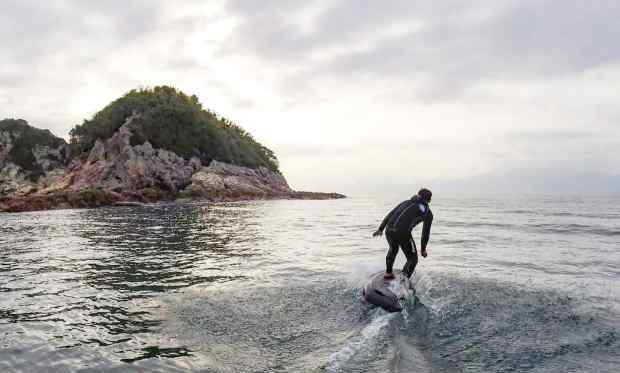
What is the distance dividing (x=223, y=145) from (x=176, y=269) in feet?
299

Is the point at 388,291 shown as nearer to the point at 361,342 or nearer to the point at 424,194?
the point at 361,342

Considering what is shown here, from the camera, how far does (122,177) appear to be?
240ft

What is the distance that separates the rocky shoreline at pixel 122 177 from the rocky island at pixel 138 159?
7.0 inches

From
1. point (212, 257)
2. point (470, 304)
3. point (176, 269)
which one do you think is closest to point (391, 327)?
point (470, 304)

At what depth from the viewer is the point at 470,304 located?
34.5 feet

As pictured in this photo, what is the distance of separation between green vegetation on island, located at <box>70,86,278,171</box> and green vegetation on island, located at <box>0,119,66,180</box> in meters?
5.78

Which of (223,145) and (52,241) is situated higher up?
(223,145)

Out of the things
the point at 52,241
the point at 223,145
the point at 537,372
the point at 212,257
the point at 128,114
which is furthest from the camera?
the point at 223,145

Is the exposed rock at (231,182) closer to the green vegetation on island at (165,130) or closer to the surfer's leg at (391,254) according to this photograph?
the green vegetation on island at (165,130)

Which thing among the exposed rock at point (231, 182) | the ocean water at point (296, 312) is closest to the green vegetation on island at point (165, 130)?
the exposed rock at point (231, 182)

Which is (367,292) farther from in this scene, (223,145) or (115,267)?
(223,145)

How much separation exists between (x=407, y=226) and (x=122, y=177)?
72.4 metres

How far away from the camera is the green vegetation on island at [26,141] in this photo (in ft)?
313

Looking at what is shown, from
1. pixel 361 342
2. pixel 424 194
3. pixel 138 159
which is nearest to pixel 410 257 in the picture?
pixel 424 194
